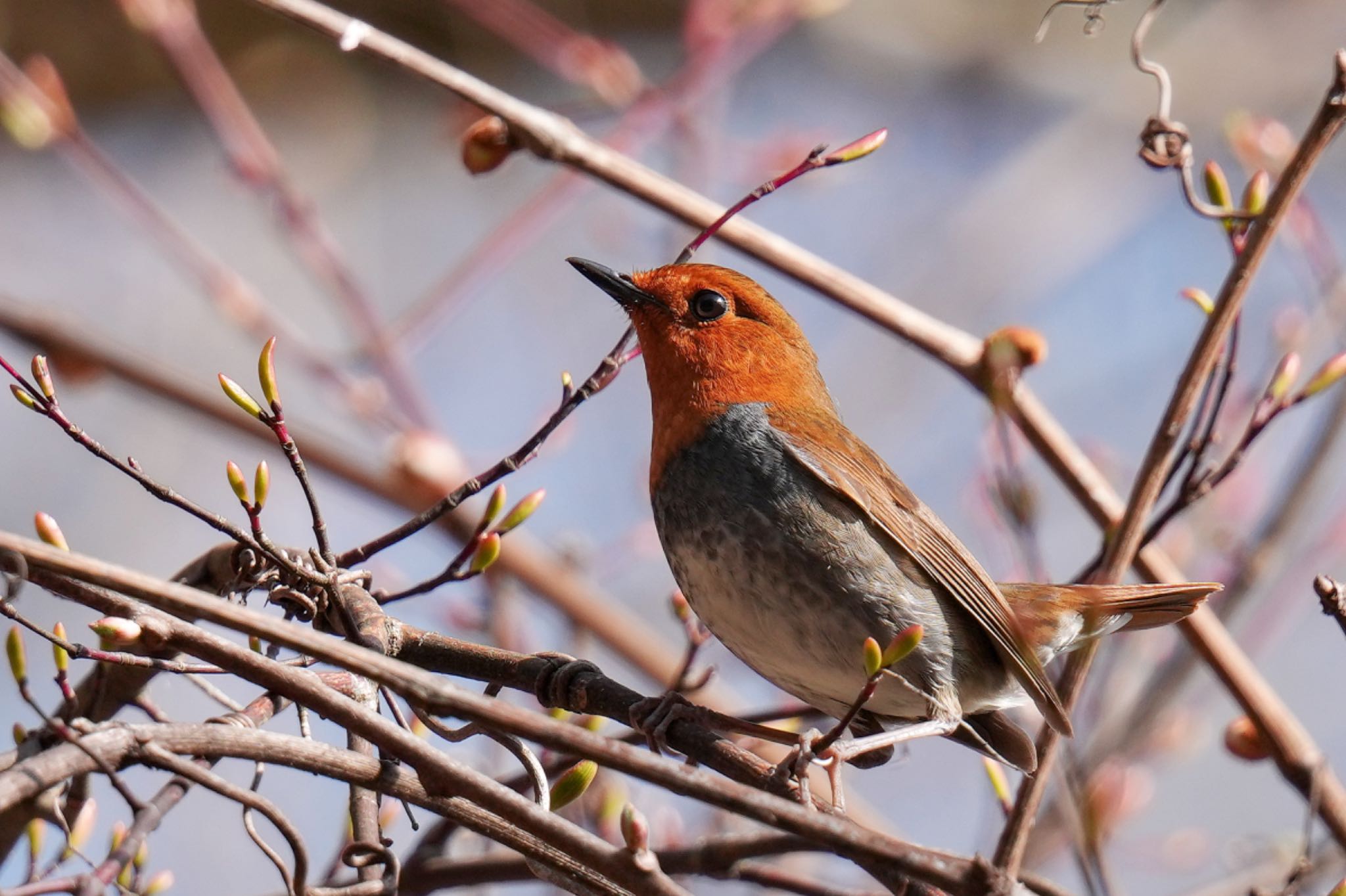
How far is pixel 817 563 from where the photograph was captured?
103 inches

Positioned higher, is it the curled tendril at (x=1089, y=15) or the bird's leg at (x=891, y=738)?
the curled tendril at (x=1089, y=15)

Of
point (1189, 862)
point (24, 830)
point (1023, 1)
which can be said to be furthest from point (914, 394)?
point (24, 830)

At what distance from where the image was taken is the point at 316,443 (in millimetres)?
3383

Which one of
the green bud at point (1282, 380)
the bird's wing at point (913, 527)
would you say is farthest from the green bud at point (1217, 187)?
the bird's wing at point (913, 527)

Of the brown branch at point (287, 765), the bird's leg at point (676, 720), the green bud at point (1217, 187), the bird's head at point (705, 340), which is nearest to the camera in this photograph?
the brown branch at point (287, 765)

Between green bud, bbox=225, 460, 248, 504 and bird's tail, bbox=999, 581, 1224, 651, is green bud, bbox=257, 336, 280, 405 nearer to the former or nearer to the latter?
green bud, bbox=225, 460, 248, 504

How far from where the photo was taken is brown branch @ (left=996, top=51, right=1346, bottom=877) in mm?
2004

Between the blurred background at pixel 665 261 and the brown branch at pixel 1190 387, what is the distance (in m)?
0.48

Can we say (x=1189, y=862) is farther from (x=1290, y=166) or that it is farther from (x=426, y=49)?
(x=426, y=49)

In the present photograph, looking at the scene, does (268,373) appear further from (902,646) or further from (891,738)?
(891,738)

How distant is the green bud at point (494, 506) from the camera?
80.9 inches

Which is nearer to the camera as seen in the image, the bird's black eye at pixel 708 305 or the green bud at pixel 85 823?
the green bud at pixel 85 823

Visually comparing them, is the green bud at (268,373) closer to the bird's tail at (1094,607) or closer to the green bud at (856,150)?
the green bud at (856,150)

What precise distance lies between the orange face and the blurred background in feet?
1.14
